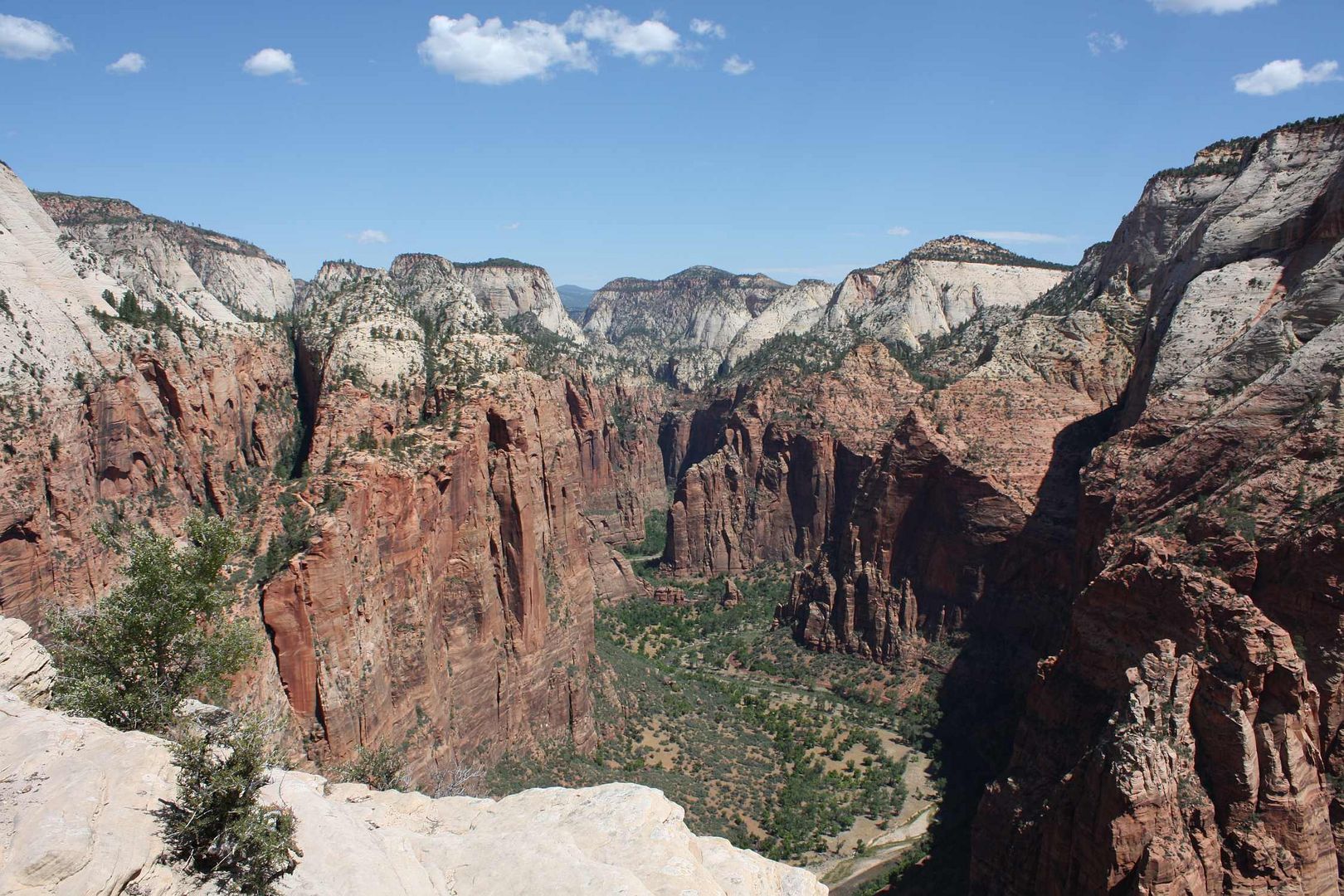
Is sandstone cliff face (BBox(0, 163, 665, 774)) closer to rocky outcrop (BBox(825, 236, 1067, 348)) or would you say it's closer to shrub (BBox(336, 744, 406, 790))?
shrub (BBox(336, 744, 406, 790))

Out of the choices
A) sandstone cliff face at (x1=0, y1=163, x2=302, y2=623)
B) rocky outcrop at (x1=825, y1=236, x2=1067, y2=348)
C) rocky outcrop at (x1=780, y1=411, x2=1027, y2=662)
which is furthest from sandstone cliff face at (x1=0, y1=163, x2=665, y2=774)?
rocky outcrop at (x1=825, y1=236, x2=1067, y2=348)

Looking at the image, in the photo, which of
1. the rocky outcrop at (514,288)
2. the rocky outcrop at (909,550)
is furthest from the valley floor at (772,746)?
the rocky outcrop at (514,288)

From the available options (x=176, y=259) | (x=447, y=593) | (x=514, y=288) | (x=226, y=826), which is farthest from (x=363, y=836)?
(x=514, y=288)

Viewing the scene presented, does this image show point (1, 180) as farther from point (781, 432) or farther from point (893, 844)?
point (781, 432)

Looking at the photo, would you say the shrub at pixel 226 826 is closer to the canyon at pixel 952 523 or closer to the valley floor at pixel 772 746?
the canyon at pixel 952 523

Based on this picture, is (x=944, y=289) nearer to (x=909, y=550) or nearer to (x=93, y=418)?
(x=909, y=550)

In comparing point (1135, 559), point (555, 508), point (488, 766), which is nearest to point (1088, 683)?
point (1135, 559)
